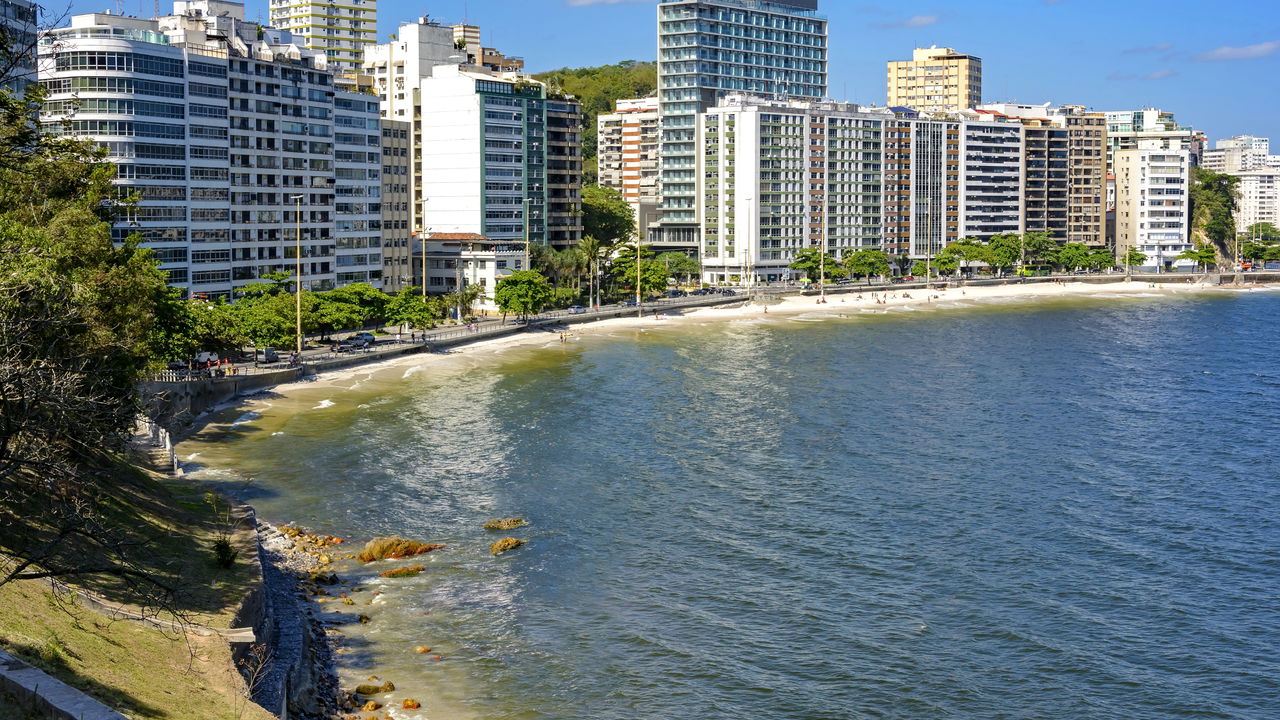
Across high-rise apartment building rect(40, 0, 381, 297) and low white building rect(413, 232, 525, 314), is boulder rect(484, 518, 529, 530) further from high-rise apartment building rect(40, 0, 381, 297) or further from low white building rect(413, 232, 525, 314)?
low white building rect(413, 232, 525, 314)

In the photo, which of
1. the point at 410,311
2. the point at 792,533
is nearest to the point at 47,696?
the point at 792,533

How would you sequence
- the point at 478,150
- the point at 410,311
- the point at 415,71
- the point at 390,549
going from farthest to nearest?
the point at 415,71 < the point at 478,150 < the point at 410,311 < the point at 390,549

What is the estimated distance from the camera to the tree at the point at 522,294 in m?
139

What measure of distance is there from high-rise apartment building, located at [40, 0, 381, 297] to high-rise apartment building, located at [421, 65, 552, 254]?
13362 mm

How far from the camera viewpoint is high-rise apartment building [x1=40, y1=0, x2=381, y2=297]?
10744 cm

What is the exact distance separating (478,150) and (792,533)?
107176 mm

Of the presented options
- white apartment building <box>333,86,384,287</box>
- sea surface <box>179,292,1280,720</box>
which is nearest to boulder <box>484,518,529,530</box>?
sea surface <box>179,292,1280,720</box>

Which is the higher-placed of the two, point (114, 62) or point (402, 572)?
point (114, 62)

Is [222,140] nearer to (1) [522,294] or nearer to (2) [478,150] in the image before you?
(1) [522,294]

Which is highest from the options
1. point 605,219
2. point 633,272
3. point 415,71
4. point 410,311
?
point 415,71

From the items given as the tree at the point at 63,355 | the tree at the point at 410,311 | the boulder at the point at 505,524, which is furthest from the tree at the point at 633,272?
the boulder at the point at 505,524

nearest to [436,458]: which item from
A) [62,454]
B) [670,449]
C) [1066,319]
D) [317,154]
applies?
[670,449]

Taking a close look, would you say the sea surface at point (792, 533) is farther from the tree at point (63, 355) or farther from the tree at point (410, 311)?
the tree at point (63, 355)

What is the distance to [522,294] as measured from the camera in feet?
455
